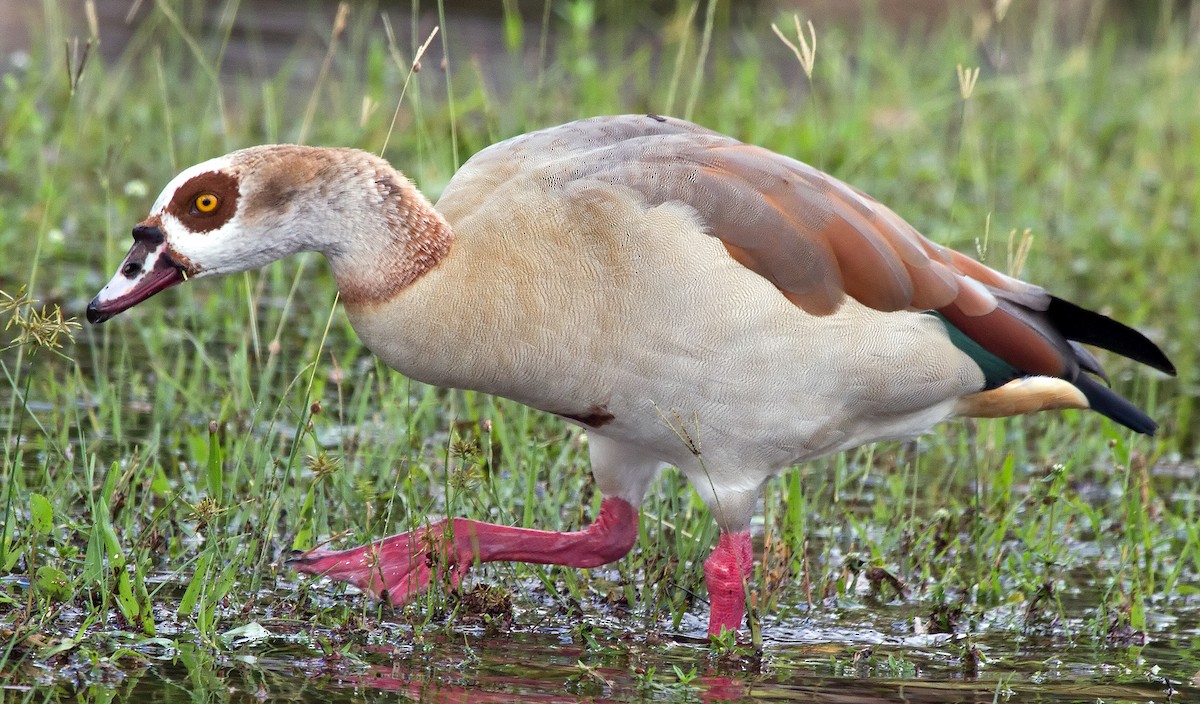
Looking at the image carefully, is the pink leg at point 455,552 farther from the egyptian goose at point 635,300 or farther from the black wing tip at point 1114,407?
the black wing tip at point 1114,407

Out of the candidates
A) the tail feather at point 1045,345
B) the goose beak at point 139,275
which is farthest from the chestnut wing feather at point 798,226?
the goose beak at point 139,275

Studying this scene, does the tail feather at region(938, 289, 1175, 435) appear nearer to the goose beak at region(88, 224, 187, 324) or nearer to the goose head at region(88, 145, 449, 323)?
the goose head at region(88, 145, 449, 323)

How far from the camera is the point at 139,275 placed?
144 inches

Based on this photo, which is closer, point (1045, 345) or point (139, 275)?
point (139, 275)

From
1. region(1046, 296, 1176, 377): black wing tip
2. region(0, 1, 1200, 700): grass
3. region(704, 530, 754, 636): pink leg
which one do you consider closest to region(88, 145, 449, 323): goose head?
region(0, 1, 1200, 700): grass

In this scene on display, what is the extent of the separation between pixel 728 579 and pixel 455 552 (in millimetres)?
681

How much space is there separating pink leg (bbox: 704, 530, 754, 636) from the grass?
10 centimetres

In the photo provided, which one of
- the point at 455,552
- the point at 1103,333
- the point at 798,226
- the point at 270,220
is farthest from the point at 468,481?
the point at 1103,333

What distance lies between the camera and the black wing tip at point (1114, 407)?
14.8ft

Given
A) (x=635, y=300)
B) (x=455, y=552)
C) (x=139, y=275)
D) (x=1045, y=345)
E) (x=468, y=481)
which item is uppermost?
(x=1045, y=345)

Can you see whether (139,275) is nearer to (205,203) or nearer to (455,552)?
(205,203)

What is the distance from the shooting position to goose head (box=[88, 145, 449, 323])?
11.9 ft

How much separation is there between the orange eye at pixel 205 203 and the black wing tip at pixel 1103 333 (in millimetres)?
2246

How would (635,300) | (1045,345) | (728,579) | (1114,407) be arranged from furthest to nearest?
(1114,407), (1045,345), (728,579), (635,300)
